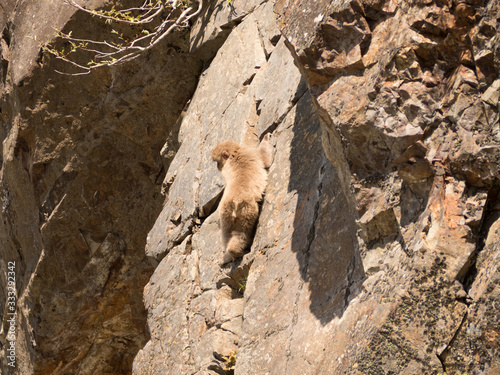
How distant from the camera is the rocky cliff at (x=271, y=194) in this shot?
10.2ft

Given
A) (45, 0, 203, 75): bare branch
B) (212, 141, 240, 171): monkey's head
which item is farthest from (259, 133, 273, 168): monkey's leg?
(45, 0, 203, 75): bare branch

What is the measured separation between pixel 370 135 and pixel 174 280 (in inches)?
144

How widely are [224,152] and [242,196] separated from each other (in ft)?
2.36

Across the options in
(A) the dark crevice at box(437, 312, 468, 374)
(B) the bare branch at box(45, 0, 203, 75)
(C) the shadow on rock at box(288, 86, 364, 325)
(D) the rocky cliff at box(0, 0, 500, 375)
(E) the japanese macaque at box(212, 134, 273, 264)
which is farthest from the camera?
(B) the bare branch at box(45, 0, 203, 75)

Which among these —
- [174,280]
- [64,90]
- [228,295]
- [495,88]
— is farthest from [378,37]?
[64,90]

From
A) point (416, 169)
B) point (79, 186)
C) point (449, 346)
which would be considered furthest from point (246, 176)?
point (79, 186)

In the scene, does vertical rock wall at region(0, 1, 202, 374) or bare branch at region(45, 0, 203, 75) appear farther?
vertical rock wall at region(0, 1, 202, 374)

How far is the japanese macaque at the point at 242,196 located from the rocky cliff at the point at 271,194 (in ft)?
0.35

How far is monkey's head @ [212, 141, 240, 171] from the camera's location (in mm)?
6078

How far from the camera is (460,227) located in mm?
3086

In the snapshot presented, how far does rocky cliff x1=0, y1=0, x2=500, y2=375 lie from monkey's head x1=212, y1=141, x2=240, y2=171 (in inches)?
12.1

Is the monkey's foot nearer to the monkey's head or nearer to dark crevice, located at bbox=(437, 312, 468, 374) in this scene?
the monkey's head

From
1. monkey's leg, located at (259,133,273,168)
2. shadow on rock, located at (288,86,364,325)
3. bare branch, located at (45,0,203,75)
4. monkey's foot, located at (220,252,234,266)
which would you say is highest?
bare branch, located at (45,0,203,75)

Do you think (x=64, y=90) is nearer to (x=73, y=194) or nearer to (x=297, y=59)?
(x=73, y=194)
